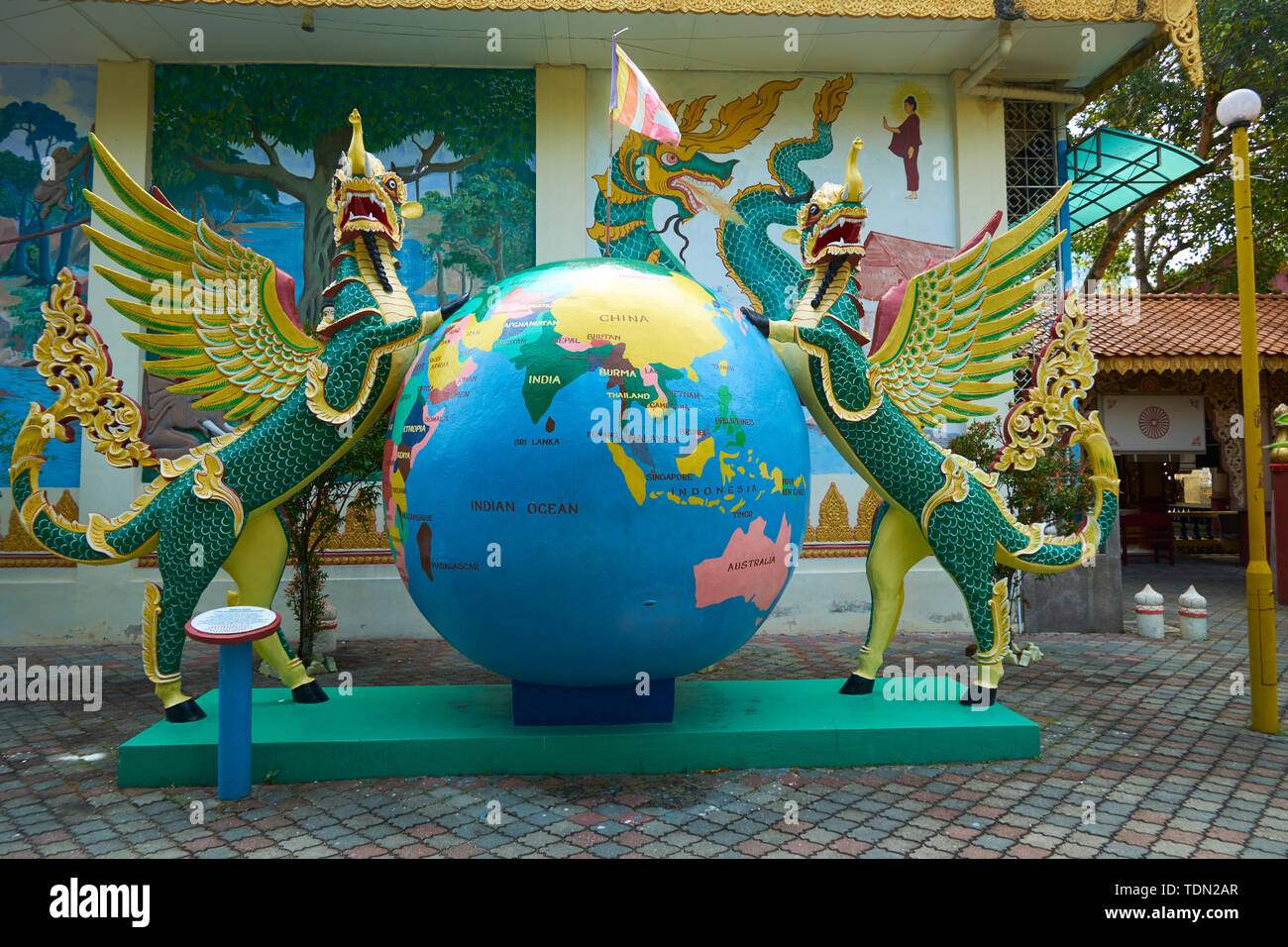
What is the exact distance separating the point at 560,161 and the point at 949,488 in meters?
6.20

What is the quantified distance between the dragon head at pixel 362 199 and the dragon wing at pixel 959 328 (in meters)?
3.24

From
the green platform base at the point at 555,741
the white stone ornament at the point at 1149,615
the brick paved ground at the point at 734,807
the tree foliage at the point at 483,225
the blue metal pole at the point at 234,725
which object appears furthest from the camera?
the tree foliage at the point at 483,225

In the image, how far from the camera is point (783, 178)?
9.55 meters

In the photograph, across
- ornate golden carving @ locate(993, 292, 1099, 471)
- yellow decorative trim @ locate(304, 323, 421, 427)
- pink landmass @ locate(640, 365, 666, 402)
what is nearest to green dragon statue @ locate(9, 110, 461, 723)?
yellow decorative trim @ locate(304, 323, 421, 427)

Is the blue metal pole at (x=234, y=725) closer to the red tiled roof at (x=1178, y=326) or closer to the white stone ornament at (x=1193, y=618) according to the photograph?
the white stone ornament at (x=1193, y=618)

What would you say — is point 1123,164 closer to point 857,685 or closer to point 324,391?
point 857,685

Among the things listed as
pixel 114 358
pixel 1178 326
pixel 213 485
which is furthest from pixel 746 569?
pixel 1178 326

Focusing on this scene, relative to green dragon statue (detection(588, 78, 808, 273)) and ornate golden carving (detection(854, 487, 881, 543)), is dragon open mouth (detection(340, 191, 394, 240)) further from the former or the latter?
ornate golden carving (detection(854, 487, 881, 543))

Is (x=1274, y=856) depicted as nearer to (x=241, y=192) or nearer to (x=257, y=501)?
(x=257, y=501)

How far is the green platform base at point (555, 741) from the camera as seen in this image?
4.47m

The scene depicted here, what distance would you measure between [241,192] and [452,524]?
699cm

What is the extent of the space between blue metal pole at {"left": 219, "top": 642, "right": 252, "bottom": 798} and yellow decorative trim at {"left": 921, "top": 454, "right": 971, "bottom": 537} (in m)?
4.14

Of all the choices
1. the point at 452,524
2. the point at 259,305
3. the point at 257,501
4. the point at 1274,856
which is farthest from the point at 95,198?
the point at 1274,856

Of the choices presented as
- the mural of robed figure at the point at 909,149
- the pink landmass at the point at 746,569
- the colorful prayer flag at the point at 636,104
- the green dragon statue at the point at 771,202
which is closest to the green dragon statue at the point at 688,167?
the green dragon statue at the point at 771,202
